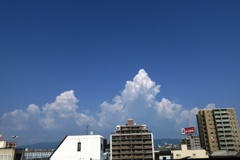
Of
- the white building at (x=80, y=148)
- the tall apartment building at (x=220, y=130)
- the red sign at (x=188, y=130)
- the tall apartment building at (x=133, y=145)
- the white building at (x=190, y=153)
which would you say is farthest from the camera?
the red sign at (x=188, y=130)

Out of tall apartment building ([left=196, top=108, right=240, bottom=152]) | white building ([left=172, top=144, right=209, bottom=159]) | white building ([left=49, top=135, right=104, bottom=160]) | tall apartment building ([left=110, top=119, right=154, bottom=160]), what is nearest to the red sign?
tall apartment building ([left=196, top=108, right=240, bottom=152])

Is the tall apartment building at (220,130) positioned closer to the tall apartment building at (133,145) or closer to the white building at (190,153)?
the tall apartment building at (133,145)

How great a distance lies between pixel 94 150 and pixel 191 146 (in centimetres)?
12494

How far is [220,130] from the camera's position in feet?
463

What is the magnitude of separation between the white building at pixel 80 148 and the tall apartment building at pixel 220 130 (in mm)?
100498

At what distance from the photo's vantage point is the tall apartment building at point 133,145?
129875 mm

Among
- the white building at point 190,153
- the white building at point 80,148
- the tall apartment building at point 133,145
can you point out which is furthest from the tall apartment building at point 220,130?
the white building at point 80,148

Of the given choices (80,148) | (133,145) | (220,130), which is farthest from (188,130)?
(80,148)

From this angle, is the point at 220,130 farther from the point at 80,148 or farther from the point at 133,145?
the point at 80,148

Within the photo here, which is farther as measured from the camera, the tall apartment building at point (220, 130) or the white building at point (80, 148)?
the tall apartment building at point (220, 130)

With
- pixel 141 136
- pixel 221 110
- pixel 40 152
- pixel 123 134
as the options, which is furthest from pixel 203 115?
pixel 40 152

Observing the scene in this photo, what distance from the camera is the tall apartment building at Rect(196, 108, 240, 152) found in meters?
138

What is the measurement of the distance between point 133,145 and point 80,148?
73.7 m

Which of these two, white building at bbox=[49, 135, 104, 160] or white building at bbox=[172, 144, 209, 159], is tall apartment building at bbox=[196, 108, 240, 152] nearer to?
white building at bbox=[172, 144, 209, 159]
